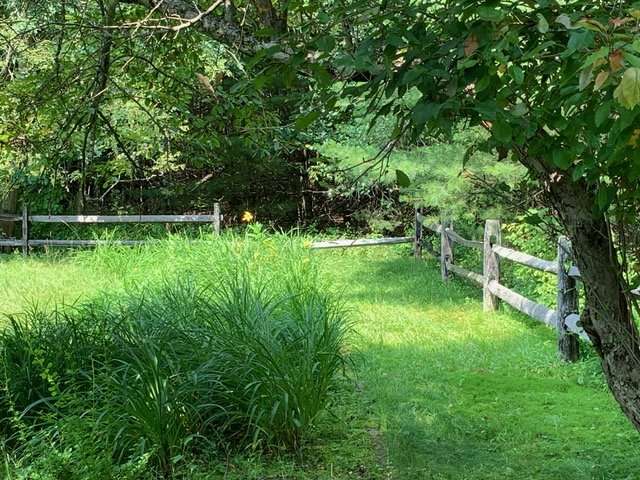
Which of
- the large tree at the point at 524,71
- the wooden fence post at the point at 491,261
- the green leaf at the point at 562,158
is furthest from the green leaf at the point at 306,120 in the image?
the wooden fence post at the point at 491,261

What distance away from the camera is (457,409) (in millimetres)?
4887

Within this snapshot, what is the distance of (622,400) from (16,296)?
756 cm

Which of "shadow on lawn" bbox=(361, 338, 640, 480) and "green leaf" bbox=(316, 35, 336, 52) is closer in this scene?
"green leaf" bbox=(316, 35, 336, 52)

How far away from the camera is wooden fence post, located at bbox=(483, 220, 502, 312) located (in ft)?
27.2

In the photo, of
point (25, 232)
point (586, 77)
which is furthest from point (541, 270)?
point (25, 232)

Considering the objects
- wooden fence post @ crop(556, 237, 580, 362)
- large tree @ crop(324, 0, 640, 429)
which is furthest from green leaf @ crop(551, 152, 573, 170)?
wooden fence post @ crop(556, 237, 580, 362)

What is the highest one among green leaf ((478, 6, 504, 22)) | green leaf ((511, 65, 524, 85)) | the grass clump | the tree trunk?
green leaf ((478, 6, 504, 22))

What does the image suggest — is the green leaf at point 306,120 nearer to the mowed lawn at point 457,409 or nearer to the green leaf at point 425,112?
the green leaf at point 425,112

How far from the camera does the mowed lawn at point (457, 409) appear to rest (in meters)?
3.88

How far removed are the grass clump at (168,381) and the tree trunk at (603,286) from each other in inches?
67.1

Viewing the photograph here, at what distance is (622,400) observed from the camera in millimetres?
2803

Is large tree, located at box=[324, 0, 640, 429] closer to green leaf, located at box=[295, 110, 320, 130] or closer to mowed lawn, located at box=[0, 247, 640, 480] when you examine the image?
green leaf, located at box=[295, 110, 320, 130]

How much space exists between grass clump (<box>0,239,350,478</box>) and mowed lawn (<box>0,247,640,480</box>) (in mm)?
232

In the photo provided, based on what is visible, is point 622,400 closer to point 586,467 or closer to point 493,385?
point 586,467
